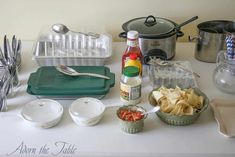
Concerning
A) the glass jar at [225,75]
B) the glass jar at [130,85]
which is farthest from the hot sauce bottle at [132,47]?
the glass jar at [225,75]

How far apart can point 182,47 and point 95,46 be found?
346mm

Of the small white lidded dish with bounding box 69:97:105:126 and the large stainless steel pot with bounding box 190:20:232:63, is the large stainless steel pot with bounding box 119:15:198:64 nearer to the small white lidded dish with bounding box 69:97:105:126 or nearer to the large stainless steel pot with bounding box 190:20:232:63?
the large stainless steel pot with bounding box 190:20:232:63

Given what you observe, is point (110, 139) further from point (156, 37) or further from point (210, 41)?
point (210, 41)

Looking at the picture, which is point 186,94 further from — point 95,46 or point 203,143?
point 95,46

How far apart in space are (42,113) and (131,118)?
0.25 meters

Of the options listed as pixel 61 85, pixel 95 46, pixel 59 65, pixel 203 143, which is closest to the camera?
pixel 203 143

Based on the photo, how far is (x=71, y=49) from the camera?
1.21 meters

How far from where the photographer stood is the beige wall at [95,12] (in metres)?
1.34

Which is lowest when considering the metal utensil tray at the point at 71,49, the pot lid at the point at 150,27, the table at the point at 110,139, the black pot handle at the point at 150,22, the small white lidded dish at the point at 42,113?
the table at the point at 110,139

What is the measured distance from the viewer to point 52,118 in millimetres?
905

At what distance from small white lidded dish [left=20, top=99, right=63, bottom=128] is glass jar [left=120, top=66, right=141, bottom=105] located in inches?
7.2

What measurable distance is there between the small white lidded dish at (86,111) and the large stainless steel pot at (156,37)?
27 cm

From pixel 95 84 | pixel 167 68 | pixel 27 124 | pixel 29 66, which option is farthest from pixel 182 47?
pixel 27 124

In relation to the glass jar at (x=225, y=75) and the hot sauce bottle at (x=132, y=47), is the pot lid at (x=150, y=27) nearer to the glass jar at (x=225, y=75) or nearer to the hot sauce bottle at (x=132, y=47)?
the hot sauce bottle at (x=132, y=47)
